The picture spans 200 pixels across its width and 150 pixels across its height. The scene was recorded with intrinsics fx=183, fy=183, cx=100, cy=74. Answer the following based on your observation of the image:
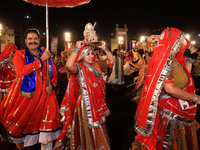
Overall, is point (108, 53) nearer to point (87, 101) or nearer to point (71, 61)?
point (71, 61)

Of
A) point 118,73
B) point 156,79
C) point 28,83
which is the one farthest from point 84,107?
point 118,73

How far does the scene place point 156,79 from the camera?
1982 millimetres

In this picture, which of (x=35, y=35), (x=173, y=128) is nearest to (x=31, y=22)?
(x=35, y=35)

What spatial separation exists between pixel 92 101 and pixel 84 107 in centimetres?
16

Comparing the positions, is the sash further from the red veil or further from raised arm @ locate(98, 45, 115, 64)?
the red veil

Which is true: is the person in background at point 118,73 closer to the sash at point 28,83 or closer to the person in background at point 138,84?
the person in background at point 138,84

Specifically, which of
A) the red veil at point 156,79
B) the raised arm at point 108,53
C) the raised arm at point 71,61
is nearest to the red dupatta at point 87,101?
the raised arm at point 71,61

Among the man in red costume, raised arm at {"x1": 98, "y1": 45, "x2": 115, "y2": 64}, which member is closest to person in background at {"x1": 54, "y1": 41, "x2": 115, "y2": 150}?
raised arm at {"x1": 98, "y1": 45, "x2": 115, "y2": 64}

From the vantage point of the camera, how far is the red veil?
6.40ft

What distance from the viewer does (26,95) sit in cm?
323

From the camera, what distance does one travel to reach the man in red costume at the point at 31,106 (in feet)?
10.3

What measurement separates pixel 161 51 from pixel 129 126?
2.96 m

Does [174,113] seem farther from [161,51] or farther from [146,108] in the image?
[161,51]

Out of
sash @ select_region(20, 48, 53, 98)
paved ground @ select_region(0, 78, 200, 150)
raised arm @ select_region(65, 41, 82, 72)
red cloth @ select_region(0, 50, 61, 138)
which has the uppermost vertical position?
raised arm @ select_region(65, 41, 82, 72)
